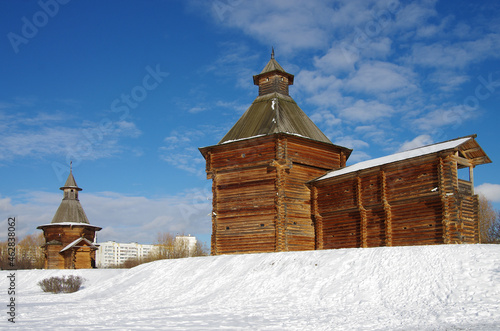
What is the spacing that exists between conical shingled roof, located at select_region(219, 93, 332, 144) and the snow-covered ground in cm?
823

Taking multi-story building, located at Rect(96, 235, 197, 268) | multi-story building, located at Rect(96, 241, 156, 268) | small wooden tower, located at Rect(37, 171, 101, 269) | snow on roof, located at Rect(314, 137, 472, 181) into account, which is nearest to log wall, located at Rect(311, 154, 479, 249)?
snow on roof, located at Rect(314, 137, 472, 181)

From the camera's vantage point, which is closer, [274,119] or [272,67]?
[274,119]

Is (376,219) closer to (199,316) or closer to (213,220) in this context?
(213,220)

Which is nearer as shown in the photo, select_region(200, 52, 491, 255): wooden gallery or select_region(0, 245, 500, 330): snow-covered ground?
select_region(0, 245, 500, 330): snow-covered ground

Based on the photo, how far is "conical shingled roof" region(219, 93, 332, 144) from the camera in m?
27.9

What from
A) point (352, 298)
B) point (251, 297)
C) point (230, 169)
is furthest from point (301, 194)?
point (352, 298)

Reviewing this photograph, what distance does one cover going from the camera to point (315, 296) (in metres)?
→ 16.2

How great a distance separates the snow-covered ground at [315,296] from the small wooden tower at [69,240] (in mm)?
21448

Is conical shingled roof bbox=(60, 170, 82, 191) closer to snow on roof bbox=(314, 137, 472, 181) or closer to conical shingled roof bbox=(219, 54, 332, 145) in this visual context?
conical shingled roof bbox=(219, 54, 332, 145)

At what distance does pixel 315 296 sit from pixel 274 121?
13.9m

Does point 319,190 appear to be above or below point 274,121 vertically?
below

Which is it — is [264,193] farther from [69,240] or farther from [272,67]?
[69,240]

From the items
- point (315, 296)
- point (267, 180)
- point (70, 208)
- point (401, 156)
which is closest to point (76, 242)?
point (70, 208)

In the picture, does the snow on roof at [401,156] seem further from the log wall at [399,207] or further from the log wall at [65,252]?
the log wall at [65,252]
